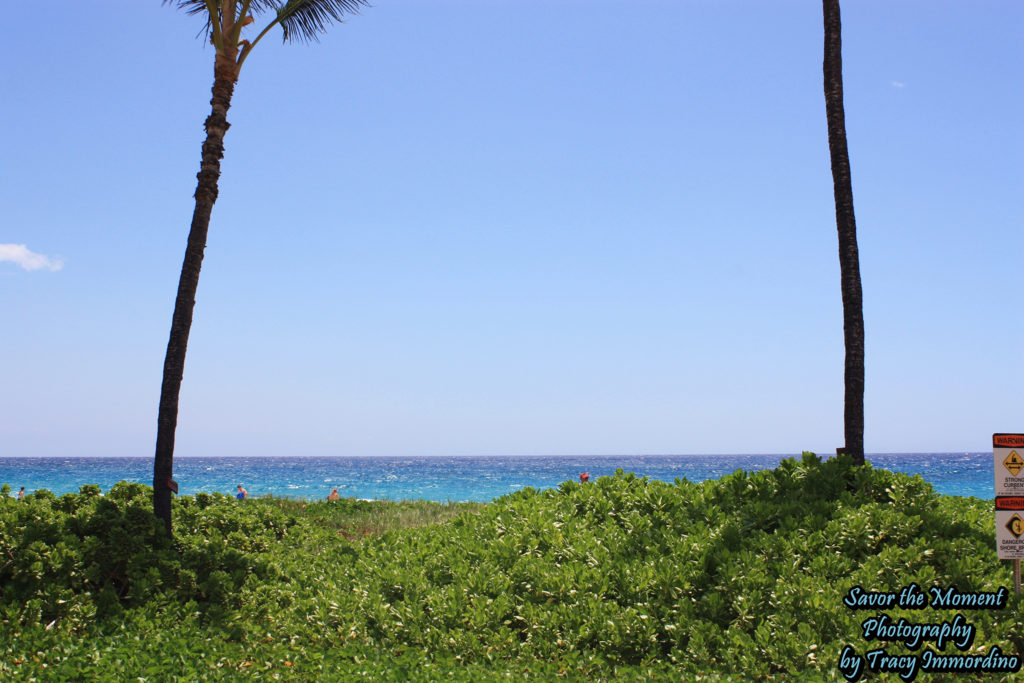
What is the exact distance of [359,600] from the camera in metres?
9.12

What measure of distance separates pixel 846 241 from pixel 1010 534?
5.18 meters

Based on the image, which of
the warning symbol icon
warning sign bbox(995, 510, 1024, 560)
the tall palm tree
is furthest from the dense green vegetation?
the tall palm tree

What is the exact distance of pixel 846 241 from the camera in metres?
11.1

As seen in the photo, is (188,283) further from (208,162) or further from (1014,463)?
(1014,463)

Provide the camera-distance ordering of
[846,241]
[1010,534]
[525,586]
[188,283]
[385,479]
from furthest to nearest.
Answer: [385,479]
[846,241]
[188,283]
[525,586]
[1010,534]

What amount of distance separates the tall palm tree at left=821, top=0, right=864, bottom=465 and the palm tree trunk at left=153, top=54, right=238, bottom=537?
1028 centimetres

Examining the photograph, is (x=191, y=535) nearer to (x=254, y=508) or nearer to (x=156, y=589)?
(x=156, y=589)

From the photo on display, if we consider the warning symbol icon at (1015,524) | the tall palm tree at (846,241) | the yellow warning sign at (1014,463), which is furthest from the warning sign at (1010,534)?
the tall palm tree at (846,241)

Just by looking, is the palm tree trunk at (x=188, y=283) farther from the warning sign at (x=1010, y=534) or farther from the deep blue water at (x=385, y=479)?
the deep blue water at (x=385, y=479)

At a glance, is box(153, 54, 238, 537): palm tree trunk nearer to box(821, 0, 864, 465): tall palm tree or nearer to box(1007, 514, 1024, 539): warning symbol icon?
box(821, 0, 864, 465): tall palm tree

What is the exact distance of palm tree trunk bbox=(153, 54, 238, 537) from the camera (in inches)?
397

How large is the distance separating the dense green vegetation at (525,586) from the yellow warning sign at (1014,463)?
1210 mm

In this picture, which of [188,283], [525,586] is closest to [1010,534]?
[525,586]

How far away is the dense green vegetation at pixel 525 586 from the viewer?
23.3 feet
